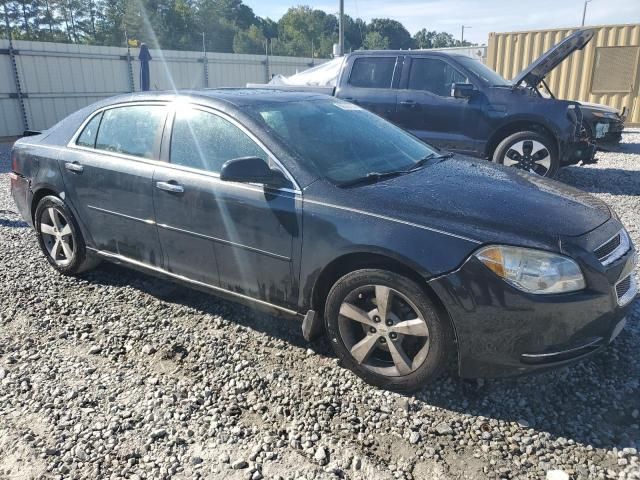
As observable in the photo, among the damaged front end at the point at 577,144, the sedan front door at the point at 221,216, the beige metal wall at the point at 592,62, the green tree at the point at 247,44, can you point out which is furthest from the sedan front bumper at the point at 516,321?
the green tree at the point at 247,44

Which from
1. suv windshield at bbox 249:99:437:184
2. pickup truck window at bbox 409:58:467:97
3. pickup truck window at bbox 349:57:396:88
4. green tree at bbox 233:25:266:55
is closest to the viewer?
suv windshield at bbox 249:99:437:184

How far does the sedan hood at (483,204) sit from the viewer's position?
254cm

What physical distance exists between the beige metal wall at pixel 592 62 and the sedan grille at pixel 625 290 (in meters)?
13.1

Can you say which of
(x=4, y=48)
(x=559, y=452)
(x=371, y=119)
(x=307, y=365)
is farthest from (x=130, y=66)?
(x=559, y=452)

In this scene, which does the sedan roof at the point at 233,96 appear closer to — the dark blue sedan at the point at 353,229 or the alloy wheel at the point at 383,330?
the dark blue sedan at the point at 353,229

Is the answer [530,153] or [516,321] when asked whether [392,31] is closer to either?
[530,153]

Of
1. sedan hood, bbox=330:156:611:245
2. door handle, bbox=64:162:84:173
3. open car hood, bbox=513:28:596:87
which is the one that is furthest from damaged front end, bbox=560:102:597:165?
door handle, bbox=64:162:84:173

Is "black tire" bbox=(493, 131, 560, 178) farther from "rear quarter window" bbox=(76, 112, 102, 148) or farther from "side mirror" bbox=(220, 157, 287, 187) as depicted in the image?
"rear quarter window" bbox=(76, 112, 102, 148)

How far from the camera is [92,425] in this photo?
2596 millimetres

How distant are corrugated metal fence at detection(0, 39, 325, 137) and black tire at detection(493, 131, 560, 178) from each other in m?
12.3

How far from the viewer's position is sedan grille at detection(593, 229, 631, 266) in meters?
2.55

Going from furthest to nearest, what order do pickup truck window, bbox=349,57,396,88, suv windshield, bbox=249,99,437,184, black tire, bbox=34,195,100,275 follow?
pickup truck window, bbox=349,57,396,88
black tire, bbox=34,195,100,275
suv windshield, bbox=249,99,437,184

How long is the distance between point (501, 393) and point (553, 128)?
5243mm

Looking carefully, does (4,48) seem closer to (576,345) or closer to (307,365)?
(307,365)
